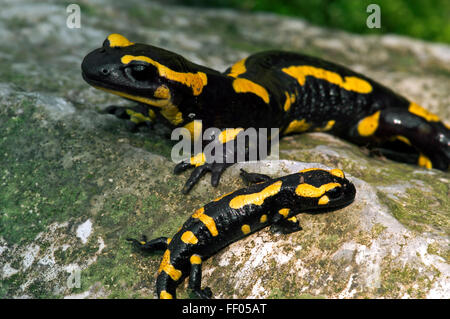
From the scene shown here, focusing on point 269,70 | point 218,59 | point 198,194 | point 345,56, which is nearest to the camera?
point 198,194

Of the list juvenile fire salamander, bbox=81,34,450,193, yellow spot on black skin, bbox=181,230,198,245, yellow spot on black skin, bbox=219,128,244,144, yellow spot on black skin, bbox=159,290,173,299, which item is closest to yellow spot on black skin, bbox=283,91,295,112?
juvenile fire salamander, bbox=81,34,450,193

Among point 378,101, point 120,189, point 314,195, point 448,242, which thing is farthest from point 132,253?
point 378,101

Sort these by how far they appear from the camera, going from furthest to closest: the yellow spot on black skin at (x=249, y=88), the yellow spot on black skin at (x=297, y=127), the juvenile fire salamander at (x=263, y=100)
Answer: the yellow spot on black skin at (x=297, y=127), the yellow spot on black skin at (x=249, y=88), the juvenile fire salamander at (x=263, y=100)

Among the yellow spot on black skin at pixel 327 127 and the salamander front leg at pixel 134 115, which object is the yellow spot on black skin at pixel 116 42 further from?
the yellow spot on black skin at pixel 327 127

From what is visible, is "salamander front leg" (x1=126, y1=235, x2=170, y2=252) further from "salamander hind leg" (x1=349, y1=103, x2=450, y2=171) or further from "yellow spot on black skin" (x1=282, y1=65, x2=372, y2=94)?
"salamander hind leg" (x1=349, y1=103, x2=450, y2=171)

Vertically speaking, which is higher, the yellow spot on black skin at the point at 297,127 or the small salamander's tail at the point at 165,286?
the yellow spot on black skin at the point at 297,127

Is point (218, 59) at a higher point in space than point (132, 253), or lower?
higher

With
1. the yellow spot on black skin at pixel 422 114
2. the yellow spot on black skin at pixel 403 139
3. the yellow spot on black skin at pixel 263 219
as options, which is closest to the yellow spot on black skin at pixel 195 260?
the yellow spot on black skin at pixel 263 219
